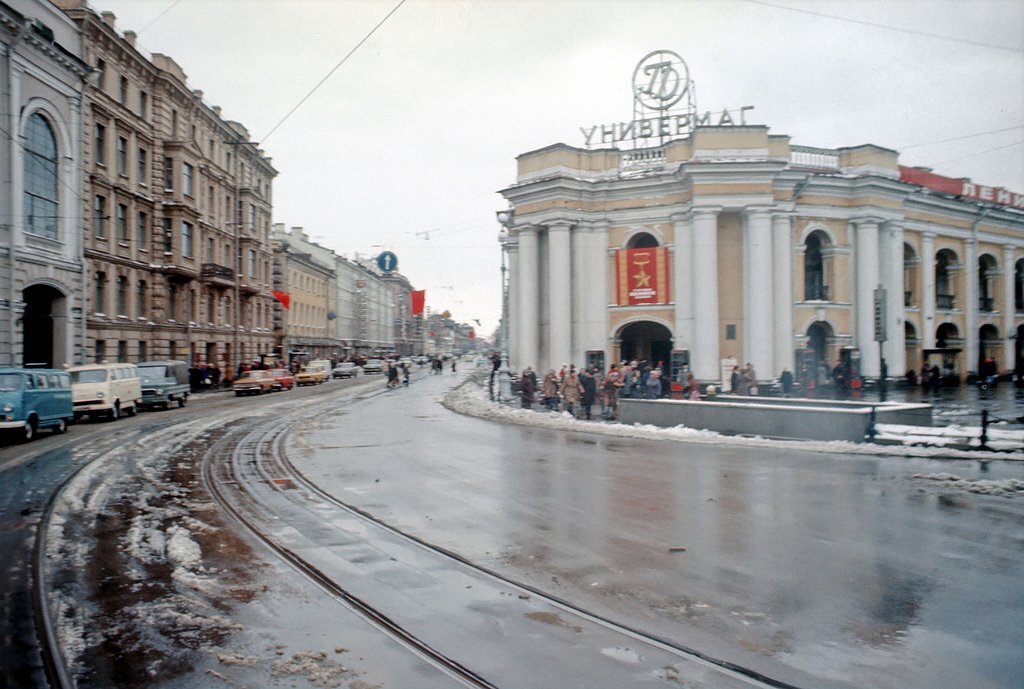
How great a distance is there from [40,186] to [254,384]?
46.1 ft

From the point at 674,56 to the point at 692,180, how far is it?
7849mm

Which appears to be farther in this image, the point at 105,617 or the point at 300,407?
the point at 300,407

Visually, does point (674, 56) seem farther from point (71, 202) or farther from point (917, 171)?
point (71, 202)

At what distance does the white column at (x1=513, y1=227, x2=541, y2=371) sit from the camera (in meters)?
34.1

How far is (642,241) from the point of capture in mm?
33562

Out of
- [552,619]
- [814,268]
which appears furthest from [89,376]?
[814,268]

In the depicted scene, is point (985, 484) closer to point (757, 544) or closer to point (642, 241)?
point (757, 544)

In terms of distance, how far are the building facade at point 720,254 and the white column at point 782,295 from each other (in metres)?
0.06

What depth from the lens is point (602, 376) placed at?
3198 centimetres

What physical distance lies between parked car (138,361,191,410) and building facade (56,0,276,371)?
23.9ft

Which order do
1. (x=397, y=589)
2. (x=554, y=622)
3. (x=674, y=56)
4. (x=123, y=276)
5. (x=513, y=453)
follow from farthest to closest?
(x=123, y=276), (x=674, y=56), (x=513, y=453), (x=397, y=589), (x=554, y=622)

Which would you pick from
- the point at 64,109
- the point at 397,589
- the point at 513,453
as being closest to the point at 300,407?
the point at 513,453

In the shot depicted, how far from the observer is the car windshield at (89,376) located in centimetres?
2364

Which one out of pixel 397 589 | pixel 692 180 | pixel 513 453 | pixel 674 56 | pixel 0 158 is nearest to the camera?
pixel 397 589
